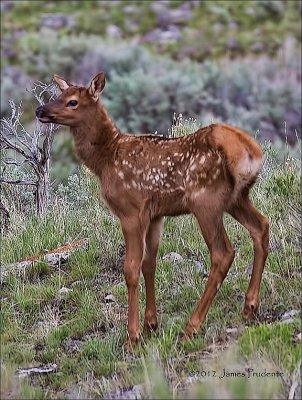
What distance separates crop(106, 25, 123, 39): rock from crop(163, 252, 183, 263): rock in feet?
84.5

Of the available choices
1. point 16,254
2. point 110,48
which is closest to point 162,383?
point 16,254

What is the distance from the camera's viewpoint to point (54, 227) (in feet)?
32.7

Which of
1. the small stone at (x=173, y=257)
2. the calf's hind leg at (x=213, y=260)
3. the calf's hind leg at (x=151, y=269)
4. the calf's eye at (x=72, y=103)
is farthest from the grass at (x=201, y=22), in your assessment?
the calf's hind leg at (x=213, y=260)

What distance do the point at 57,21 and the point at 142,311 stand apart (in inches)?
1137

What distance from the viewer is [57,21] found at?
35438mm

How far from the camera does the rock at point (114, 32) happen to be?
112 feet

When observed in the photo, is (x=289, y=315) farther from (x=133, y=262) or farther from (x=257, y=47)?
(x=257, y=47)

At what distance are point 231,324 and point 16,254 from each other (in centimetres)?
315

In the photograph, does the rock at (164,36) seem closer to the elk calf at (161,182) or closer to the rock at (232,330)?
the elk calf at (161,182)

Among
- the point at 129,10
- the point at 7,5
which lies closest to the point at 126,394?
the point at 129,10

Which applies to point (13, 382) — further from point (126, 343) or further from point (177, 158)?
point (177, 158)

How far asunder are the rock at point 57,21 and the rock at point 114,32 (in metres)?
1.42

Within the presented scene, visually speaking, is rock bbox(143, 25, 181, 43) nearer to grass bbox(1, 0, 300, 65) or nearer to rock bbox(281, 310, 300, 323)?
grass bbox(1, 0, 300, 65)

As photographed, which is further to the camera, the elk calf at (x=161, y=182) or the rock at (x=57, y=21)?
the rock at (x=57, y=21)
